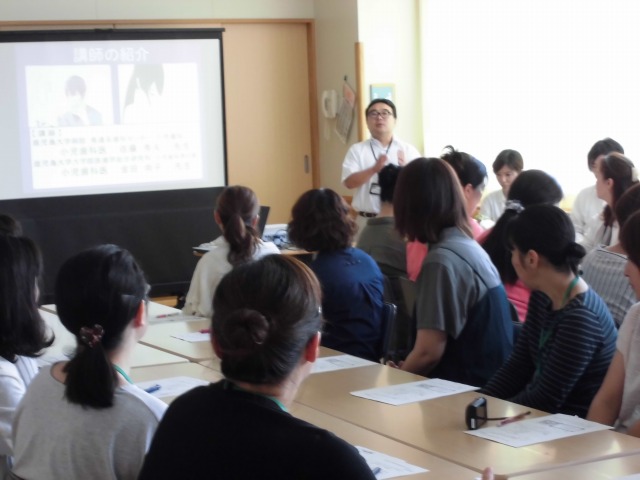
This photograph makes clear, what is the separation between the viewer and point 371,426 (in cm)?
243

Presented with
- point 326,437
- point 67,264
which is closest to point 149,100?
point 67,264

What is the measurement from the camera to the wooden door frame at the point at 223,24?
7477 millimetres

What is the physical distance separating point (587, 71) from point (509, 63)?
2.69 feet

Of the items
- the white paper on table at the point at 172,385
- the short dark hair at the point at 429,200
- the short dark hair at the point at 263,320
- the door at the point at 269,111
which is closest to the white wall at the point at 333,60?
the door at the point at 269,111

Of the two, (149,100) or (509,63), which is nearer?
(509,63)

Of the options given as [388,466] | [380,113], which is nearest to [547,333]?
[388,466]

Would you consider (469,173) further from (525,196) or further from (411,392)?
(411,392)

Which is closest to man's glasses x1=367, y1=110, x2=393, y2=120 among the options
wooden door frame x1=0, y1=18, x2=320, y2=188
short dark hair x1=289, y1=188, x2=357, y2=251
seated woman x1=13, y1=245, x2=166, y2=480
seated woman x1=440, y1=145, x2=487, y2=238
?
wooden door frame x1=0, y1=18, x2=320, y2=188

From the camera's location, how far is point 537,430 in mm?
2311

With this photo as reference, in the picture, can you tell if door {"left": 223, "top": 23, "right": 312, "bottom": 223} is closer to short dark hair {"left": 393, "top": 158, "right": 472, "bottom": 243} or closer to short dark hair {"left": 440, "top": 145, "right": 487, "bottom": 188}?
short dark hair {"left": 440, "top": 145, "right": 487, "bottom": 188}

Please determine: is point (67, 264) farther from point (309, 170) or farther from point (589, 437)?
point (309, 170)

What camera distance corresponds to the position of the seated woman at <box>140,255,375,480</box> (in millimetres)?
1438

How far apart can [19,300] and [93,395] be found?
617 mm

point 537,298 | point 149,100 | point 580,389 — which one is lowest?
point 580,389
